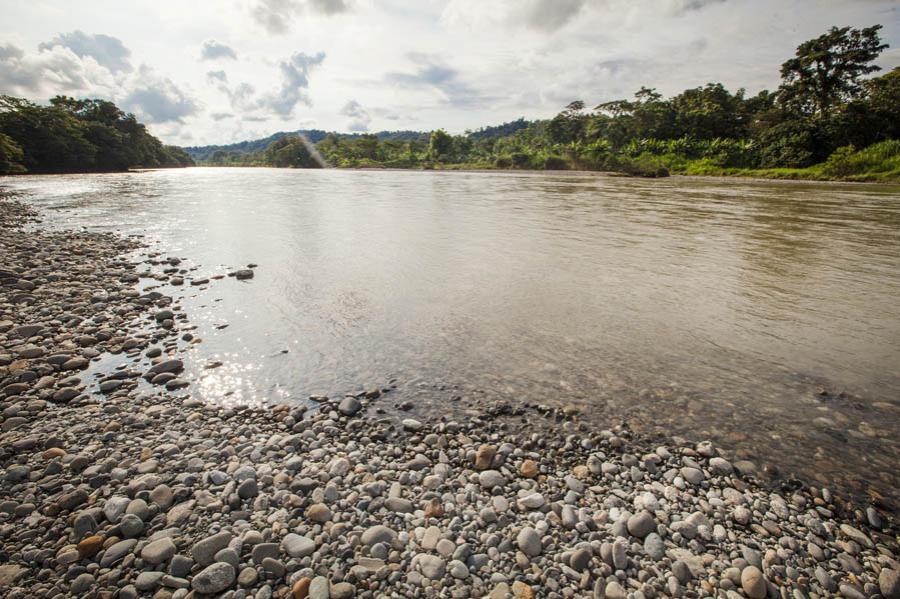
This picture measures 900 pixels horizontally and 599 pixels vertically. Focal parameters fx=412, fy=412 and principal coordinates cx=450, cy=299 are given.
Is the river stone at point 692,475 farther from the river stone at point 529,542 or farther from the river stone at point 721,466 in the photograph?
the river stone at point 529,542

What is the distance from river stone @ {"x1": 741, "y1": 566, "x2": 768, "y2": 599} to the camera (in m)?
2.81

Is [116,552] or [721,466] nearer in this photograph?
[116,552]

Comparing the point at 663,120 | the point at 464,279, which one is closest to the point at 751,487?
the point at 464,279

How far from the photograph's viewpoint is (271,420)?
4926 millimetres

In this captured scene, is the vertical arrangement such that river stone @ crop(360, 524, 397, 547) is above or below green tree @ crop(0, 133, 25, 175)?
below

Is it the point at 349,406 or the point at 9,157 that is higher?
the point at 9,157

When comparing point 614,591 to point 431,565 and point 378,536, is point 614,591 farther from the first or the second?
point 378,536

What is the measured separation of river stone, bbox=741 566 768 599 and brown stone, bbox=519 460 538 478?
67.2 inches

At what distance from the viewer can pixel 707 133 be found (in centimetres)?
7662

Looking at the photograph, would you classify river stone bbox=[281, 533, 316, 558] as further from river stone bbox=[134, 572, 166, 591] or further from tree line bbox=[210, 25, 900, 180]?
tree line bbox=[210, 25, 900, 180]

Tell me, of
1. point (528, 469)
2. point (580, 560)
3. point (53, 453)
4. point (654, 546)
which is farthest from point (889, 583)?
point (53, 453)

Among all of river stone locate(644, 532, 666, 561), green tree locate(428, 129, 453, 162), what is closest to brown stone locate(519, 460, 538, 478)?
river stone locate(644, 532, 666, 561)

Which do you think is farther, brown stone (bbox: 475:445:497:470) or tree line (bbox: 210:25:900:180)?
tree line (bbox: 210:25:900:180)

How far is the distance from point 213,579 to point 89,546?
1076 millimetres
